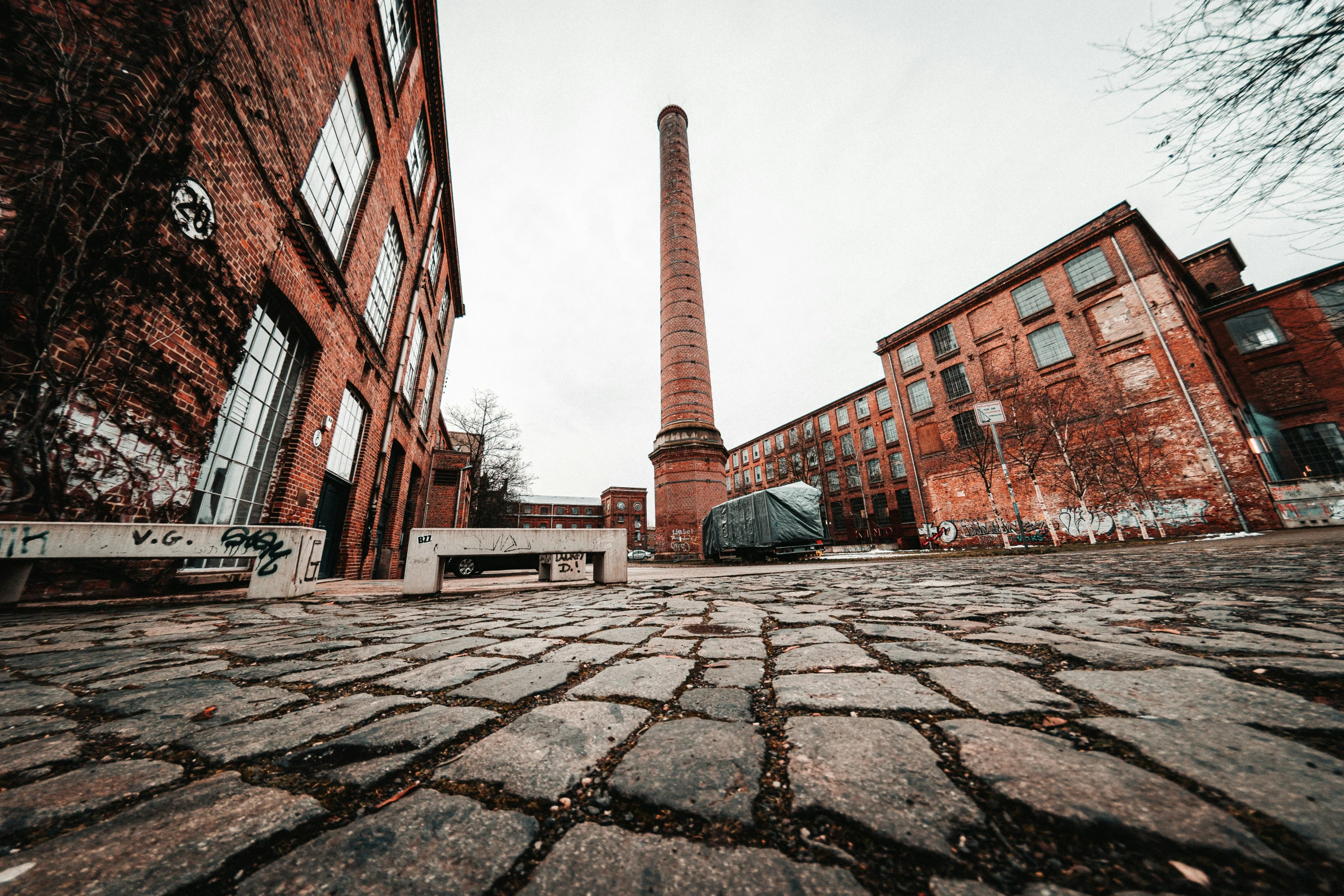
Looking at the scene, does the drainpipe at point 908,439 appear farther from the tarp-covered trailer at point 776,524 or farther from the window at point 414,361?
the window at point 414,361

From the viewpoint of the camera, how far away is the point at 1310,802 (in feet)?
2.61

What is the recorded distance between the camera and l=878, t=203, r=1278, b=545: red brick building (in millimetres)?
13250

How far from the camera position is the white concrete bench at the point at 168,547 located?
10.6ft

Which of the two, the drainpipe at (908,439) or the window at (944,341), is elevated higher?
the window at (944,341)

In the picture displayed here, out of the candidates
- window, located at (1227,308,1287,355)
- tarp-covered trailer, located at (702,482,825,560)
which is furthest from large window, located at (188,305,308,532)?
window, located at (1227,308,1287,355)

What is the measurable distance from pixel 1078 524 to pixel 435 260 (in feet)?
71.2

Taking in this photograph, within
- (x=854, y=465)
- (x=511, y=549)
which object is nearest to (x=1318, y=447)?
(x=854, y=465)

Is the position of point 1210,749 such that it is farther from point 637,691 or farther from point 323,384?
point 323,384

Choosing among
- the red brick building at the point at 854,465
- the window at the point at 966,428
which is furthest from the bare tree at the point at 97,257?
the red brick building at the point at 854,465

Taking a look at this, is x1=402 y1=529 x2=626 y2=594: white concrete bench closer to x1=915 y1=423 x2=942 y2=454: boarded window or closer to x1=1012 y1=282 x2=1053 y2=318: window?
x1=915 y1=423 x2=942 y2=454: boarded window

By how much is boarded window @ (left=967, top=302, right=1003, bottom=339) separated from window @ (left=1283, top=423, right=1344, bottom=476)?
1019 centimetres

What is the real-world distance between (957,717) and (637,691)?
992 mm

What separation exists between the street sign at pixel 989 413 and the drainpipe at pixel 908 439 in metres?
9.21

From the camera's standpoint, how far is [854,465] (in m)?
30.8
